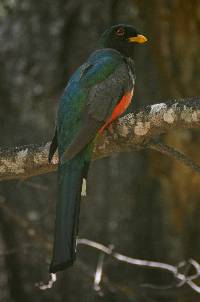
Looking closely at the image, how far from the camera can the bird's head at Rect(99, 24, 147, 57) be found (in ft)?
17.9

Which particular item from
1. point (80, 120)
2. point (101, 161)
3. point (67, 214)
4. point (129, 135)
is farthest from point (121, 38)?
point (67, 214)

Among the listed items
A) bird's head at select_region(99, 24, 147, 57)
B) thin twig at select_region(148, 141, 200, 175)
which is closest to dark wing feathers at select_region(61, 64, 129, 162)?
thin twig at select_region(148, 141, 200, 175)

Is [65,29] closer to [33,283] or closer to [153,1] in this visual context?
[153,1]

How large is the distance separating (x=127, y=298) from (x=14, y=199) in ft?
3.42

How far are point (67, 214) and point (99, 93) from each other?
0.89 meters

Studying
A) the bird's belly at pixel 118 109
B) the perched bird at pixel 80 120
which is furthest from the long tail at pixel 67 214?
the bird's belly at pixel 118 109

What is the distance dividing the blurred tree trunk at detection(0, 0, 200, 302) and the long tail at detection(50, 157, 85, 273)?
145 centimetres

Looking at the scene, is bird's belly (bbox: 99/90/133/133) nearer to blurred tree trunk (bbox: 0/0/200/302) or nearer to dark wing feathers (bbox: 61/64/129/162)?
dark wing feathers (bbox: 61/64/129/162)

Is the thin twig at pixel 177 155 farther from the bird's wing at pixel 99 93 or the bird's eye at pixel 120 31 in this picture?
the bird's eye at pixel 120 31

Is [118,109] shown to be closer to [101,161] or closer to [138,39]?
[138,39]

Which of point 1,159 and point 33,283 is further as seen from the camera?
Answer: point 33,283

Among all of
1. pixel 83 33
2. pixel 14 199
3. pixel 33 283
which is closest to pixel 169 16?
pixel 83 33

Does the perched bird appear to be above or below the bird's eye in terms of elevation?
below

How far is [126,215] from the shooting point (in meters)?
5.74
